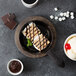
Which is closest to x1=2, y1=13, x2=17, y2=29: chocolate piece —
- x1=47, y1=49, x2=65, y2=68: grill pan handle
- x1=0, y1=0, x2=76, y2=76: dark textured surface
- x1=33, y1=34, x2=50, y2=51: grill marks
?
x1=0, y1=0, x2=76, y2=76: dark textured surface

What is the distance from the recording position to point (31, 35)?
1.57 m

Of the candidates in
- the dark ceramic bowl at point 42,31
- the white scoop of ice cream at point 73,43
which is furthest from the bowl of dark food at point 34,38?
the white scoop of ice cream at point 73,43

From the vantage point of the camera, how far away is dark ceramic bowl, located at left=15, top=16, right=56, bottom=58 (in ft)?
5.16

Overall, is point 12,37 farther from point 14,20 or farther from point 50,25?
point 50,25

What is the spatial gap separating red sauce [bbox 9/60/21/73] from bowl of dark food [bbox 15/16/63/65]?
0.09 metres

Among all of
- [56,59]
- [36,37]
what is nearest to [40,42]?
[36,37]

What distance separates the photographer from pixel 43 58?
1.60m

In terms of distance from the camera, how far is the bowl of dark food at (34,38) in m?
1.57

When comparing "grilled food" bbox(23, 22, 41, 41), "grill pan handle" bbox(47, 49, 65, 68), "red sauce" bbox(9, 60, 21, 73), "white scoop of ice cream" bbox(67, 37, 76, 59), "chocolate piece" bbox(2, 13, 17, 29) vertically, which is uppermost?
"chocolate piece" bbox(2, 13, 17, 29)

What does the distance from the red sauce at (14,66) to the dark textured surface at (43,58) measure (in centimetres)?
6

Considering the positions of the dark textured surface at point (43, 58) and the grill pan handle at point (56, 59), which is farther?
the dark textured surface at point (43, 58)

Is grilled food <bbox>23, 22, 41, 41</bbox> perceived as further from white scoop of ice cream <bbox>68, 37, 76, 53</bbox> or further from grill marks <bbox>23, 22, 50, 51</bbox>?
white scoop of ice cream <bbox>68, 37, 76, 53</bbox>

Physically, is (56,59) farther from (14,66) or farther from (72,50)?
(14,66)

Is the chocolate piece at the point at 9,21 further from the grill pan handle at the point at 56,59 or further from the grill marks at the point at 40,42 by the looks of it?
the grill pan handle at the point at 56,59
